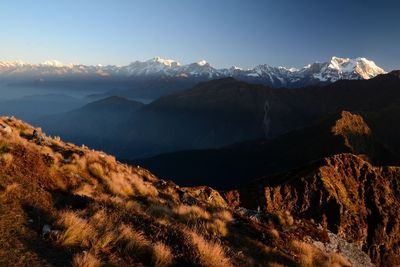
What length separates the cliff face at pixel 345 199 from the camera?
60938mm

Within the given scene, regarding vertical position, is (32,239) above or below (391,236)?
above

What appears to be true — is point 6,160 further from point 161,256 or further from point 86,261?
point 161,256

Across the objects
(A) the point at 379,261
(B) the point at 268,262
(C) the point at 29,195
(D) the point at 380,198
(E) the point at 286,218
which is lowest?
(A) the point at 379,261

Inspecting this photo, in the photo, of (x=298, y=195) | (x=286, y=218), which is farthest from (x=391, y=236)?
(x=286, y=218)

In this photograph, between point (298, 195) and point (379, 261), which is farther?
point (379, 261)

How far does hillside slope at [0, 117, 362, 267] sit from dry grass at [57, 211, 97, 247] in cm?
2

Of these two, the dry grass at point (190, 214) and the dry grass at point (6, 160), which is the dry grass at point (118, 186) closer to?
the dry grass at point (190, 214)

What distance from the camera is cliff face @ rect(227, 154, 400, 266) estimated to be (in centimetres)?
6094

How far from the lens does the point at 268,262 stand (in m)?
14.8

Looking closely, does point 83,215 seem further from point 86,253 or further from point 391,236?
point 391,236

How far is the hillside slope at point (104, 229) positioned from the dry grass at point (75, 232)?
0.08 feet

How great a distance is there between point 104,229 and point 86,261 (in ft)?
7.98

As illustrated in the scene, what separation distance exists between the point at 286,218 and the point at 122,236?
1753 centimetres

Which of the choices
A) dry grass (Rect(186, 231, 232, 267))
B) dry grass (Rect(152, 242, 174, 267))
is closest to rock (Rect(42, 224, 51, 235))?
dry grass (Rect(152, 242, 174, 267))
